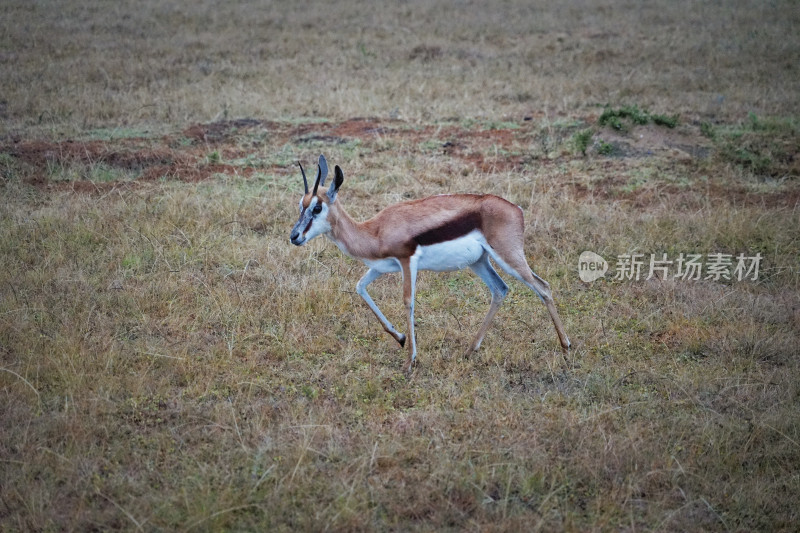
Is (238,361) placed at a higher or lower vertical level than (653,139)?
lower

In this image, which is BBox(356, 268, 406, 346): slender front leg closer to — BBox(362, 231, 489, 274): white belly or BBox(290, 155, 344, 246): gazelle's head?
BBox(362, 231, 489, 274): white belly

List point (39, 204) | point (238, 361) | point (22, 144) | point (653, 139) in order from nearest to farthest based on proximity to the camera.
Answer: point (238, 361)
point (39, 204)
point (22, 144)
point (653, 139)

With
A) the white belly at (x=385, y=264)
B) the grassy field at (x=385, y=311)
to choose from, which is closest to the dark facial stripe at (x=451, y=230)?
the white belly at (x=385, y=264)

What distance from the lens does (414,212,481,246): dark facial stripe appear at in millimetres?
5637

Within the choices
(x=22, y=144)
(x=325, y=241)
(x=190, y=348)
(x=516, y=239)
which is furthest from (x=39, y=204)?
(x=516, y=239)

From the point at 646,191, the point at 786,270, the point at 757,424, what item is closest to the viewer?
the point at 757,424

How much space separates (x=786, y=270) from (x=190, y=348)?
547 cm

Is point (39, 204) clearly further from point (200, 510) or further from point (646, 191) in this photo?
point (646, 191)

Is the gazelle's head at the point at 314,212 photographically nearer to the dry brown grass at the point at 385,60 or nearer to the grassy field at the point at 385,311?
the grassy field at the point at 385,311

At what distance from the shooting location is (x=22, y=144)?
1023cm
